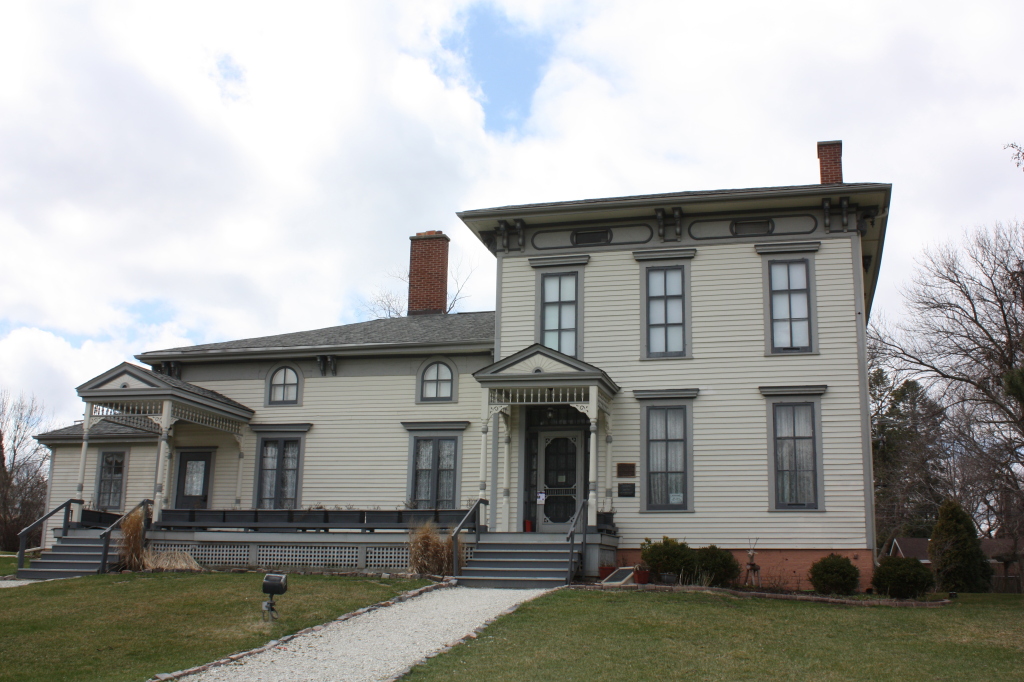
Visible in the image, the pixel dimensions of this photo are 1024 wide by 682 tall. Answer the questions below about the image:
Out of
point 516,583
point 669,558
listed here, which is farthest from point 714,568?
point 516,583

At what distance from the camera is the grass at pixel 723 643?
9.42m

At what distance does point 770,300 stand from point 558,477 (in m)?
5.67

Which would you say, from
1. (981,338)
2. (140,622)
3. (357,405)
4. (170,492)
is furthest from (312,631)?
(981,338)

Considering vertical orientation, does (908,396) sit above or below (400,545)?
above

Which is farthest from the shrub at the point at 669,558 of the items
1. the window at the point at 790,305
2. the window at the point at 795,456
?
the window at the point at 790,305

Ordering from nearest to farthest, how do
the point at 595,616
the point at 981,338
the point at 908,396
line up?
the point at 595,616, the point at 981,338, the point at 908,396

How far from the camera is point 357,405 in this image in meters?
21.6

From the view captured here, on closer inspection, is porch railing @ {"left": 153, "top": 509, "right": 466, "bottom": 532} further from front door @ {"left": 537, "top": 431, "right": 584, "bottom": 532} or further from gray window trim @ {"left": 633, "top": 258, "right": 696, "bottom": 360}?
gray window trim @ {"left": 633, "top": 258, "right": 696, "bottom": 360}

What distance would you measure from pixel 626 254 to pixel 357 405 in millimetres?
7138

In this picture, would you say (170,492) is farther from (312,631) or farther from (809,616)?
(809,616)


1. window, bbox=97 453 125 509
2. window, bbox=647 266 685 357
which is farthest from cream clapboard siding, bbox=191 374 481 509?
window, bbox=647 266 685 357

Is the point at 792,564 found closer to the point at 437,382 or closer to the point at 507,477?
the point at 507,477

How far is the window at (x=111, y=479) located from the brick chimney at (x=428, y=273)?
8.36 m

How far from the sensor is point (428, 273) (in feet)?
82.0
